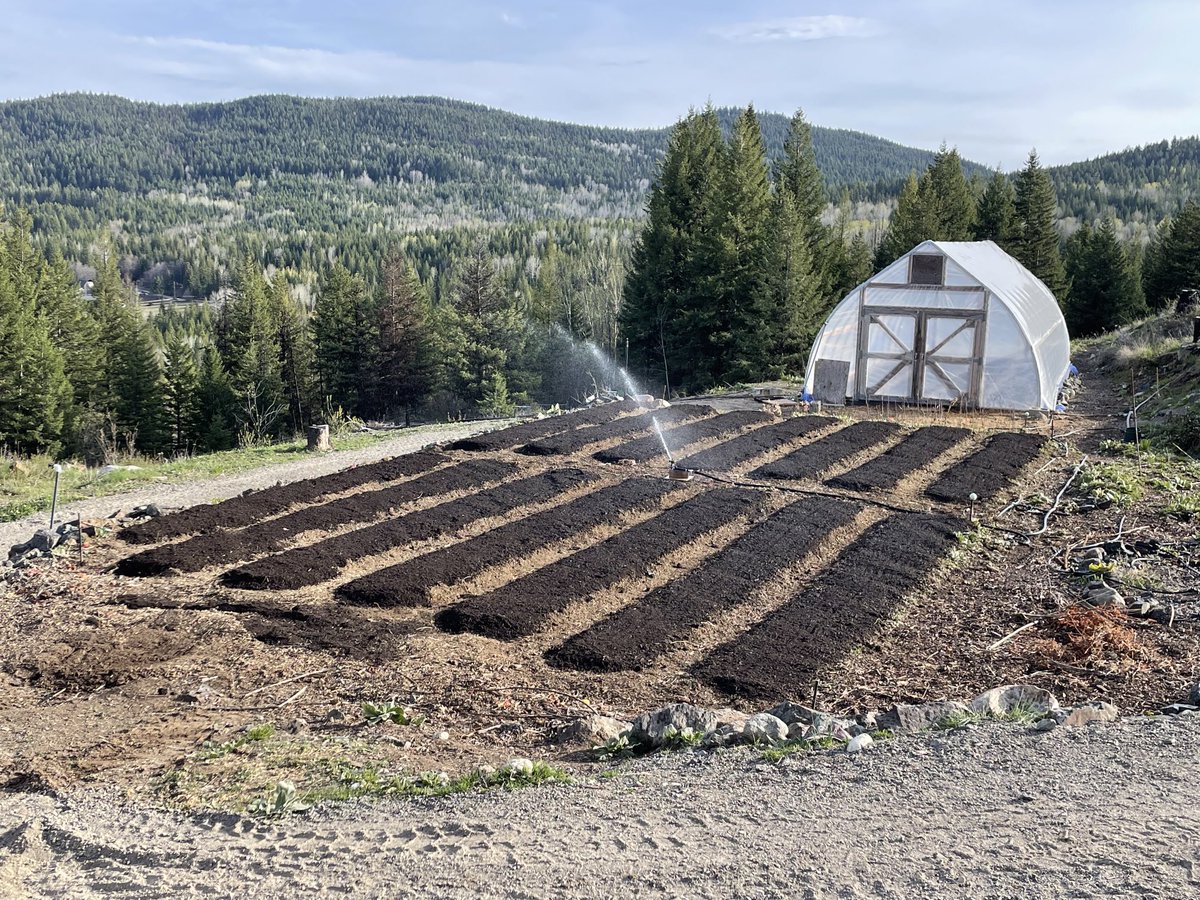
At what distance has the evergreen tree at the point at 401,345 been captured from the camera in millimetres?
43125

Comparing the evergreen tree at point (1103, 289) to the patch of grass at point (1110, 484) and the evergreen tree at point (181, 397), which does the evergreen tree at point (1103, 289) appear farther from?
the evergreen tree at point (181, 397)

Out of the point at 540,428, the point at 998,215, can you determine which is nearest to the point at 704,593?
the point at 540,428

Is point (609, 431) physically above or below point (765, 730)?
above

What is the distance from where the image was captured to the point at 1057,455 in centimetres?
1691

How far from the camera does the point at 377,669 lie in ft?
27.4

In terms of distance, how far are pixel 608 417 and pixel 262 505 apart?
917 centimetres

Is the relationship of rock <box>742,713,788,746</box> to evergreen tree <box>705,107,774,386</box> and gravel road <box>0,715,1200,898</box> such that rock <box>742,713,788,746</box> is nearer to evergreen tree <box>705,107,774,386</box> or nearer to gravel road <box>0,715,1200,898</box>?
gravel road <box>0,715,1200,898</box>

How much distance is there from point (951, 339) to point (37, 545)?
726 inches

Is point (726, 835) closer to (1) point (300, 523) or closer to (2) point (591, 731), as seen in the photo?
(2) point (591, 731)

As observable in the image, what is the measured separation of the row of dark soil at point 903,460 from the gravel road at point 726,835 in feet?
29.0

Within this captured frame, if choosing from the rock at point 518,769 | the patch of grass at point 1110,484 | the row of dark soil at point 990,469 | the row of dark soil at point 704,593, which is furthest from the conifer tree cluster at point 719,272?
the rock at point 518,769

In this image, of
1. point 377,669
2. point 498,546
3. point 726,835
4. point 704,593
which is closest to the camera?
Answer: point 726,835

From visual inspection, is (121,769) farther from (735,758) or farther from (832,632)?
(832,632)

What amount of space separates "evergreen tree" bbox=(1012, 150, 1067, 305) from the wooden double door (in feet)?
74.6
